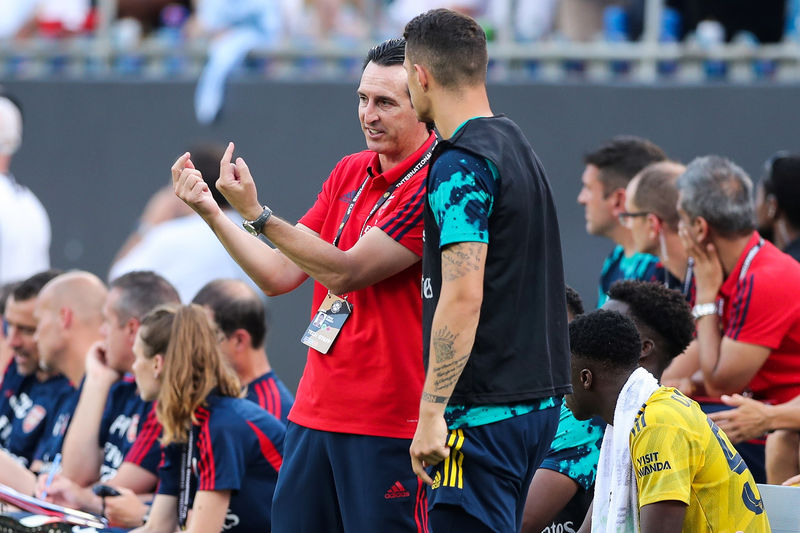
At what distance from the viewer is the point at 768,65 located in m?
7.86

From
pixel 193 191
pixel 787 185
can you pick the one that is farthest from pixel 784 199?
pixel 193 191

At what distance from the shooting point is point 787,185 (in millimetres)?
5266

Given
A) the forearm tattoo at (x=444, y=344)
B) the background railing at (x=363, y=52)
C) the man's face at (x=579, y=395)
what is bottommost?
the man's face at (x=579, y=395)

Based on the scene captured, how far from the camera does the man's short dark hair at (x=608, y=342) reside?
3361 mm

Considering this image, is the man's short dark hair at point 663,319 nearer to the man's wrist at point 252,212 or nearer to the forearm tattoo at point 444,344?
the forearm tattoo at point 444,344

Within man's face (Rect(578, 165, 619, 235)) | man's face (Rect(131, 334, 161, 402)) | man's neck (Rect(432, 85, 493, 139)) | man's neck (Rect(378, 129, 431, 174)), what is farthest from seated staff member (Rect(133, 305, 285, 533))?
man's face (Rect(578, 165, 619, 235))

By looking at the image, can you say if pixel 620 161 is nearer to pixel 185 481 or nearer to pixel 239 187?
pixel 185 481

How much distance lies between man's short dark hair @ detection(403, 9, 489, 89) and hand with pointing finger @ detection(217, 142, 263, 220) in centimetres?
55

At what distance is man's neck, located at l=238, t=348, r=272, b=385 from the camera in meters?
5.11

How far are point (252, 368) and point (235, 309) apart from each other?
0.27 meters

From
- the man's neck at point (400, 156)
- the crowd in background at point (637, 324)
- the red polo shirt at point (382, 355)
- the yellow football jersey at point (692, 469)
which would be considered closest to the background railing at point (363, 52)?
the crowd in background at point (637, 324)

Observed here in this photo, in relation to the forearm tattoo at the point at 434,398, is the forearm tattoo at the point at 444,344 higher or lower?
higher

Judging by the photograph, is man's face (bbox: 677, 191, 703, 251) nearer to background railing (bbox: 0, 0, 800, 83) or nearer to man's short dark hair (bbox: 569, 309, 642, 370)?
man's short dark hair (bbox: 569, 309, 642, 370)

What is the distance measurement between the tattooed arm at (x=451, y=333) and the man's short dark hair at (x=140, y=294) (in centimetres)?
268
